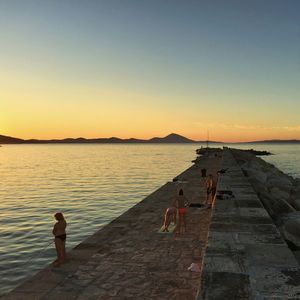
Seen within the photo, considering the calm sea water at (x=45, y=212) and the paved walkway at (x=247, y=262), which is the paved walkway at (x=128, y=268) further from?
the calm sea water at (x=45, y=212)

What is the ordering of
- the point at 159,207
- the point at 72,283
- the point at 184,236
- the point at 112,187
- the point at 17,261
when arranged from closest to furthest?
1. the point at 72,283
2. the point at 184,236
3. the point at 17,261
4. the point at 159,207
5. the point at 112,187

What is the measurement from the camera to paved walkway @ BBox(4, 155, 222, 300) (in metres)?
7.71

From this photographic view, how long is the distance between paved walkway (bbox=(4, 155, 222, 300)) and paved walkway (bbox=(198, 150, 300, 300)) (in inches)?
40.8

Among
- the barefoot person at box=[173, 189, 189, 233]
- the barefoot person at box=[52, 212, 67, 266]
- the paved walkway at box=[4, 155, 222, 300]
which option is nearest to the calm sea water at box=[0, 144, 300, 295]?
the barefoot person at box=[52, 212, 67, 266]

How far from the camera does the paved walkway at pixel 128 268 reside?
771cm

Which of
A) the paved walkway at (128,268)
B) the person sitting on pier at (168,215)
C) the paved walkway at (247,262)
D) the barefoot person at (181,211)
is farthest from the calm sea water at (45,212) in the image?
the paved walkway at (247,262)

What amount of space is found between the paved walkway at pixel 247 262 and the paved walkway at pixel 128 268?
1.04 m

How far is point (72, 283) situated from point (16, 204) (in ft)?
62.8

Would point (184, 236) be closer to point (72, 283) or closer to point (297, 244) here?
point (297, 244)

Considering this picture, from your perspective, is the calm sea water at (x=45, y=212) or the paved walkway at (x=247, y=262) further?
the calm sea water at (x=45, y=212)

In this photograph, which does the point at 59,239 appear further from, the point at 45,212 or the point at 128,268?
the point at 45,212

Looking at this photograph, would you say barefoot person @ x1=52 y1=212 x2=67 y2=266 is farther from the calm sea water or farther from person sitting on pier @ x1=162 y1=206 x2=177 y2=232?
person sitting on pier @ x1=162 y1=206 x2=177 y2=232

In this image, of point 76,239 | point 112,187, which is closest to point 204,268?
point 76,239

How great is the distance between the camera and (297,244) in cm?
1078
